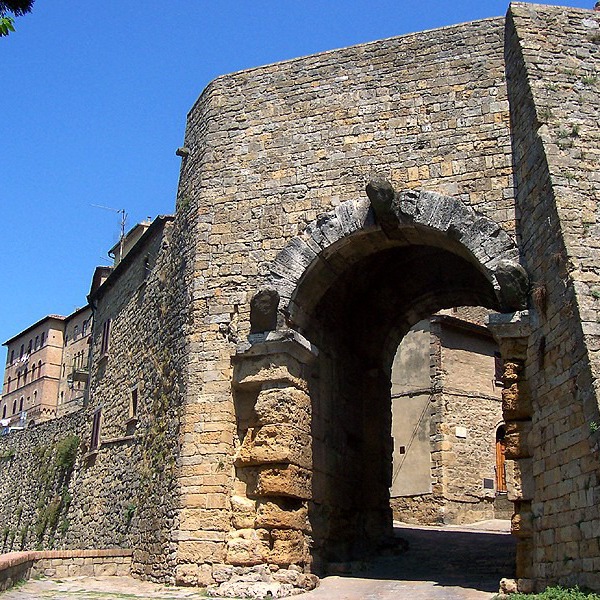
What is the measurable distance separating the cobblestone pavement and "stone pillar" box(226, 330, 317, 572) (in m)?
0.71

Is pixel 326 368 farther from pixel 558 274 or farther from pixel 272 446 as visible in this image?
pixel 558 274

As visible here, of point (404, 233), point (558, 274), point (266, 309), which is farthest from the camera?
point (404, 233)

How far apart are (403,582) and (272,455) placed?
2.39 metres

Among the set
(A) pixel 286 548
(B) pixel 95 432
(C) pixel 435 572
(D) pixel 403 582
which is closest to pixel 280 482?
(A) pixel 286 548

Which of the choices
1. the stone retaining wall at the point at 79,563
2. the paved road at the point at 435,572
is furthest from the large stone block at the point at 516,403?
the stone retaining wall at the point at 79,563

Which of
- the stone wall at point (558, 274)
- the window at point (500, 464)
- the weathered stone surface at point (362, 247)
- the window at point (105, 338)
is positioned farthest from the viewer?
the window at point (500, 464)

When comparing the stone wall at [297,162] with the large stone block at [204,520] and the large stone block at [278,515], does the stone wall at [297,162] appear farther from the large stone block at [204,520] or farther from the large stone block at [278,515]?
the large stone block at [278,515]

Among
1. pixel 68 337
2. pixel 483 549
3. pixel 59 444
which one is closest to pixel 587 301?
pixel 483 549

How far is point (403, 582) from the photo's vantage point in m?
10.3

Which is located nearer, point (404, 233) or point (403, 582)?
point (403, 582)

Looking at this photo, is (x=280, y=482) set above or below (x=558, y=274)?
below

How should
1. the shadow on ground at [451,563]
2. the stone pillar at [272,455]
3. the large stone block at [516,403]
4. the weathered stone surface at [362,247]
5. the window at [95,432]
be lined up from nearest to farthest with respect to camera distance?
the weathered stone surface at [362,247], the large stone block at [516,403], the stone pillar at [272,455], the shadow on ground at [451,563], the window at [95,432]

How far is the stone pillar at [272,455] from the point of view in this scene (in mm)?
9773

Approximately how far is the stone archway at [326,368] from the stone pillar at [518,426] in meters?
0.26
